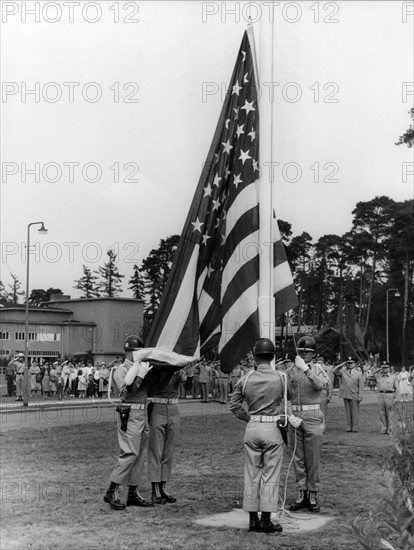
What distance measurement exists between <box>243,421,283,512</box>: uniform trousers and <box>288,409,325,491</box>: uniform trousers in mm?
1385

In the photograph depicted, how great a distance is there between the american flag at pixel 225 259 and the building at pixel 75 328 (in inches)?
1976

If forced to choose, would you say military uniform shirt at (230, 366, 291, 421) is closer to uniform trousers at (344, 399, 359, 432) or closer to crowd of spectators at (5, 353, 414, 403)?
uniform trousers at (344, 399, 359, 432)

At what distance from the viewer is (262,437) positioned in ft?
24.9

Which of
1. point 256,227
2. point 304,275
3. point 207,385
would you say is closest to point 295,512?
point 256,227

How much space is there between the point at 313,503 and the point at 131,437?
7.14 ft

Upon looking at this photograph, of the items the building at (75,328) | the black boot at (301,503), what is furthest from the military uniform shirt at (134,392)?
the building at (75,328)

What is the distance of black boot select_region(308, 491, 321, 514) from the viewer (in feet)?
28.8

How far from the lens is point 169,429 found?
9.30m

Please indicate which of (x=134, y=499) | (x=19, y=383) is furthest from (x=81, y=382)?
(x=134, y=499)

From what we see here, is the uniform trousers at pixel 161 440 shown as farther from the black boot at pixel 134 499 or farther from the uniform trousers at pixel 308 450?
the uniform trousers at pixel 308 450

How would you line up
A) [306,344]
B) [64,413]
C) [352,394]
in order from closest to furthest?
[306,344] → [352,394] → [64,413]

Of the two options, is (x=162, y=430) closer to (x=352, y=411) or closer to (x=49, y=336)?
(x=352, y=411)

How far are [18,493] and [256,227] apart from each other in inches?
178

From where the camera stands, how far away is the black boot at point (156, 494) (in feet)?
29.5
